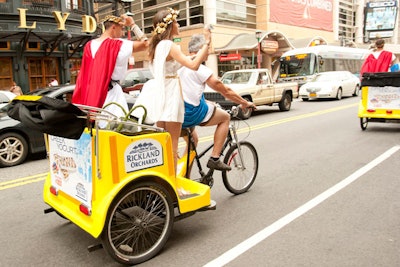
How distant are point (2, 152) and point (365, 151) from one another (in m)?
6.82

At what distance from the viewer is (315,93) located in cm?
1959

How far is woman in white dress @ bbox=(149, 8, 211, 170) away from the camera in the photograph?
373 cm

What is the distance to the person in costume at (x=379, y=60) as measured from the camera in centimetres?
966

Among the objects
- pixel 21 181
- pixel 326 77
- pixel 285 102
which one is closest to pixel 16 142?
pixel 21 181

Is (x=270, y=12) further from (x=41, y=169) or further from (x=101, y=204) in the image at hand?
(x=101, y=204)

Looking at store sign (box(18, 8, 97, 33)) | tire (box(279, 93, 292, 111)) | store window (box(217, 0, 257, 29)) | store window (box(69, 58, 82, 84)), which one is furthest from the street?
store window (box(217, 0, 257, 29))

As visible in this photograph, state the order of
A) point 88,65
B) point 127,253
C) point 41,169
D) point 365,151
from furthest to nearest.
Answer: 1. point 365,151
2. point 41,169
3. point 88,65
4. point 127,253

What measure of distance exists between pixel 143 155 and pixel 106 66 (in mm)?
980

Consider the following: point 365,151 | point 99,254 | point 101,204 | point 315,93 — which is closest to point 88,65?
point 101,204

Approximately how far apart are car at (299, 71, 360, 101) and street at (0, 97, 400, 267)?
12833 millimetres

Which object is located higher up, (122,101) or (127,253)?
(122,101)

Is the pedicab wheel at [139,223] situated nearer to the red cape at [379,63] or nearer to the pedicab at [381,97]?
the pedicab at [381,97]

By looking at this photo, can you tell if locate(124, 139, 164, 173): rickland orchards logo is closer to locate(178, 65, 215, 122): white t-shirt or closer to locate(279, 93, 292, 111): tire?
locate(178, 65, 215, 122): white t-shirt

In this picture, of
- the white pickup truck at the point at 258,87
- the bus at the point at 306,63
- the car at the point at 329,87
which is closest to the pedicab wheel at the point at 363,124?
the white pickup truck at the point at 258,87
